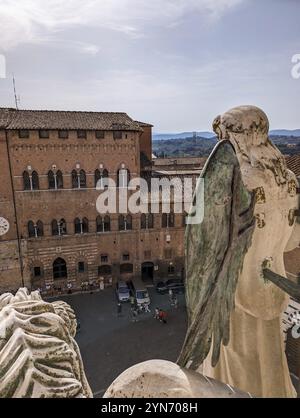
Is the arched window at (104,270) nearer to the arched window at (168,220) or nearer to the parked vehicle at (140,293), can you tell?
the parked vehicle at (140,293)

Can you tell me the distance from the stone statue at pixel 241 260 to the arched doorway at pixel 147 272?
22.5 metres

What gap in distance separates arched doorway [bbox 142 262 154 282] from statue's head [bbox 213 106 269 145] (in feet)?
75.1

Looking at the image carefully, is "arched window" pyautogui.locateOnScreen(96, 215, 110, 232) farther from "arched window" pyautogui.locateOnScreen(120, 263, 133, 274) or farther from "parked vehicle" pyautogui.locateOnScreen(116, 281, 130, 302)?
"parked vehicle" pyautogui.locateOnScreen(116, 281, 130, 302)

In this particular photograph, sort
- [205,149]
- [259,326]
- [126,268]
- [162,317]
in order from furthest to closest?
[205,149] → [126,268] → [162,317] → [259,326]

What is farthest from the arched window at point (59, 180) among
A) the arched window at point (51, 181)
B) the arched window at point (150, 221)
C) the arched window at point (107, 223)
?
the arched window at point (150, 221)

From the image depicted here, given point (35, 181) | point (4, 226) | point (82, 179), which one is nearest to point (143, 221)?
point (82, 179)

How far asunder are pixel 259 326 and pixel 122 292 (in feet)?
67.2

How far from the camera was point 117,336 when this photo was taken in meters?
18.5

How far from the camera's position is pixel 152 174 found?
2653 centimetres

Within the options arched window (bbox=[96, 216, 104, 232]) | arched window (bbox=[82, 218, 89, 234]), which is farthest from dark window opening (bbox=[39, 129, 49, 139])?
arched window (bbox=[96, 216, 104, 232])

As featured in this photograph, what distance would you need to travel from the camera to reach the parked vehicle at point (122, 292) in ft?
72.6

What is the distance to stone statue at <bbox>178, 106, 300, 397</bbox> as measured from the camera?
2477mm

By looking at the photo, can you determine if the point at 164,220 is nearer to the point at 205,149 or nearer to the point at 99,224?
the point at 99,224
